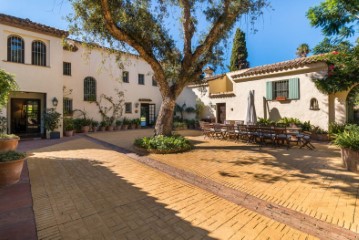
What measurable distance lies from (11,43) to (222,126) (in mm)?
12665

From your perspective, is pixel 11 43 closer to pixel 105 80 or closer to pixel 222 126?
pixel 105 80

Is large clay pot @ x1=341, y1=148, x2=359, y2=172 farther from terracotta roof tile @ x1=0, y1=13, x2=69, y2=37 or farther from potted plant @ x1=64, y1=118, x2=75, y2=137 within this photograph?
terracotta roof tile @ x1=0, y1=13, x2=69, y2=37

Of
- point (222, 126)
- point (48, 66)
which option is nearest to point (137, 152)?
point (222, 126)

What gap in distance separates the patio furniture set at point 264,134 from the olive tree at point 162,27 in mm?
3512

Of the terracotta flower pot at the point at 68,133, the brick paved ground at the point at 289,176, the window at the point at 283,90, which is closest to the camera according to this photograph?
the brick paved ground at the point at 289,176

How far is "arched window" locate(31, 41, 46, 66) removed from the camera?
11.5 metres

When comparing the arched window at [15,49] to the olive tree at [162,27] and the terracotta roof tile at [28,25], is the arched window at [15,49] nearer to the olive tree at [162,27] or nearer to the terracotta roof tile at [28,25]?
the terracotta roof tile at [28,25]

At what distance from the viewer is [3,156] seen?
15.0ft

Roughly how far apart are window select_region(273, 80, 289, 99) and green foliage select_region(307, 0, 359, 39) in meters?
6.39

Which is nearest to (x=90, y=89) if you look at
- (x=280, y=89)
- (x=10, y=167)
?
(x=10, y=167)

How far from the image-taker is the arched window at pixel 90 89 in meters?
16.1

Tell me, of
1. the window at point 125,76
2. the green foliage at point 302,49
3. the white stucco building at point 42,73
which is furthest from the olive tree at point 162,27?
the green foliage at point 302,49

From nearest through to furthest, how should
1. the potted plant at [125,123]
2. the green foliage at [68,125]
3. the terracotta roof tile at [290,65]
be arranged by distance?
the terracotta roof tile at [290,65]
the green foliage at [68,125]
the potted plant at [125,123]

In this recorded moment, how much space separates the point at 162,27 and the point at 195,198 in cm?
772
